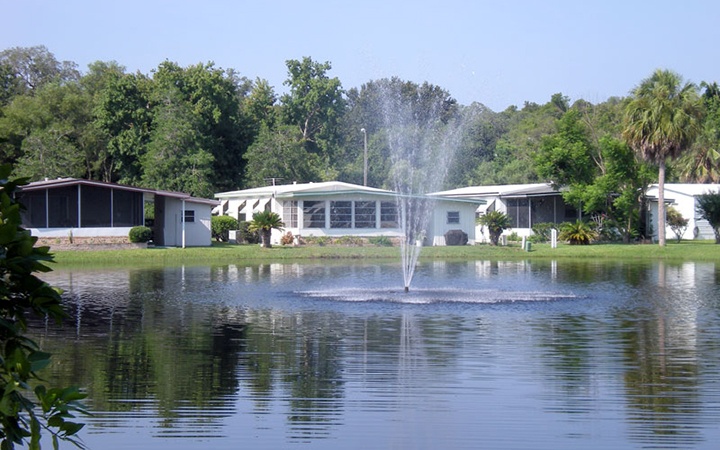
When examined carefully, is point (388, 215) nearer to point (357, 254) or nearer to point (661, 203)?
point (357, 254)

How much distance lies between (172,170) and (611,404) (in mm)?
50491

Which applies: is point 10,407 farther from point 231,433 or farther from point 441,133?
point 441,133

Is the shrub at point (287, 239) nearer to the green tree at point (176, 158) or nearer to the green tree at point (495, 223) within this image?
the green tree at point (495, 223)

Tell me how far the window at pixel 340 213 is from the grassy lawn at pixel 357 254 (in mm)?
3413

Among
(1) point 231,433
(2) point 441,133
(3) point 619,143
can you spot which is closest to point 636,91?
(3) point 619,143

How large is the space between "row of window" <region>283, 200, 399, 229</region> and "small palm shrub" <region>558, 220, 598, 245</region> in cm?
932

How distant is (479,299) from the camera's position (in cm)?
2456

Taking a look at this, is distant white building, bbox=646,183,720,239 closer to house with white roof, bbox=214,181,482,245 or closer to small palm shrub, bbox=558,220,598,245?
small palm shrub, bbox=558,220,598,245

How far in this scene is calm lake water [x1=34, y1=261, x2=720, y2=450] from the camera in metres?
10.3

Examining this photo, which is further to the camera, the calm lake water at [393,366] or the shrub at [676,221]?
the shrub at [676,221]

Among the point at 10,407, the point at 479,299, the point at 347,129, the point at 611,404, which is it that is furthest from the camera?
the point at 347,129

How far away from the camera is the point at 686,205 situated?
176 ft

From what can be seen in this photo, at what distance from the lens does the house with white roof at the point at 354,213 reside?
5056cm

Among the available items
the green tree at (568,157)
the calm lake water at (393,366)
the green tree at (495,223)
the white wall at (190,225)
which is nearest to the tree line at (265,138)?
the green tree at (568,157)
